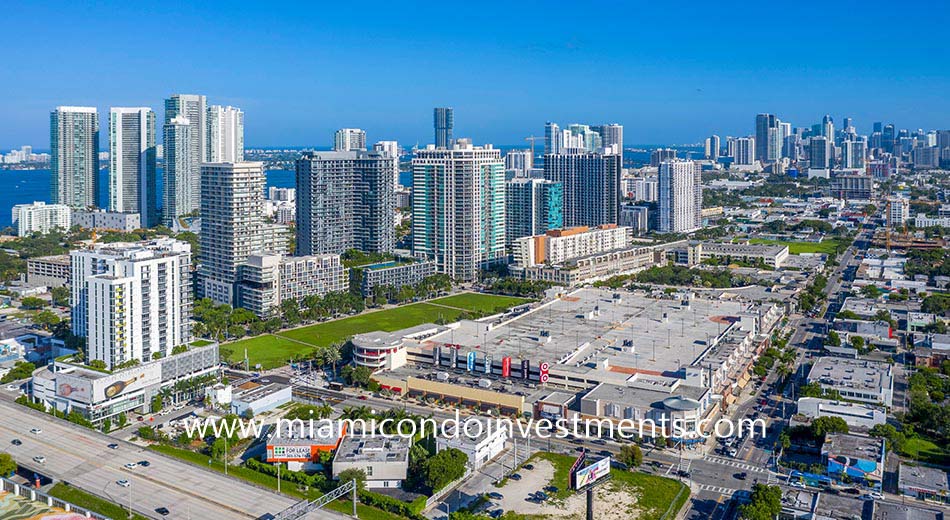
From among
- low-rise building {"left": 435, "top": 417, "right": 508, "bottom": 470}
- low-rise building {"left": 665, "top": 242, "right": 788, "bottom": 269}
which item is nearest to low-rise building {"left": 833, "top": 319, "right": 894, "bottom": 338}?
low-rise building {"left": 665, "top": 242, "right": 788, "bottom": 269}

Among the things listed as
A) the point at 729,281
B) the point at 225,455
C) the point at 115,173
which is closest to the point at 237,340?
the point at 225,455

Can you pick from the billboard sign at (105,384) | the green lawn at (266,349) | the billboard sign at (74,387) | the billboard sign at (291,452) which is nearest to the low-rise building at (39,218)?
the green lawn at (266,349)

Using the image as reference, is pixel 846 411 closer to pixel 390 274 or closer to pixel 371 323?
pixel 371 323

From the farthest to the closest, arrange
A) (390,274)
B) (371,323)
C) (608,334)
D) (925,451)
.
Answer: (390,274) → (371,323) → (608,334) → (925,451)

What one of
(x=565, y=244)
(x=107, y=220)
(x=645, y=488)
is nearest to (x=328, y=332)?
(x=565, y=244)

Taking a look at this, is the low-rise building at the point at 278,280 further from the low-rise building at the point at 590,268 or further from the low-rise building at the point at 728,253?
the low-rise building at the point at 728,253

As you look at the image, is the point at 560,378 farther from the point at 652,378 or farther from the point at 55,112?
the point at 55,112
